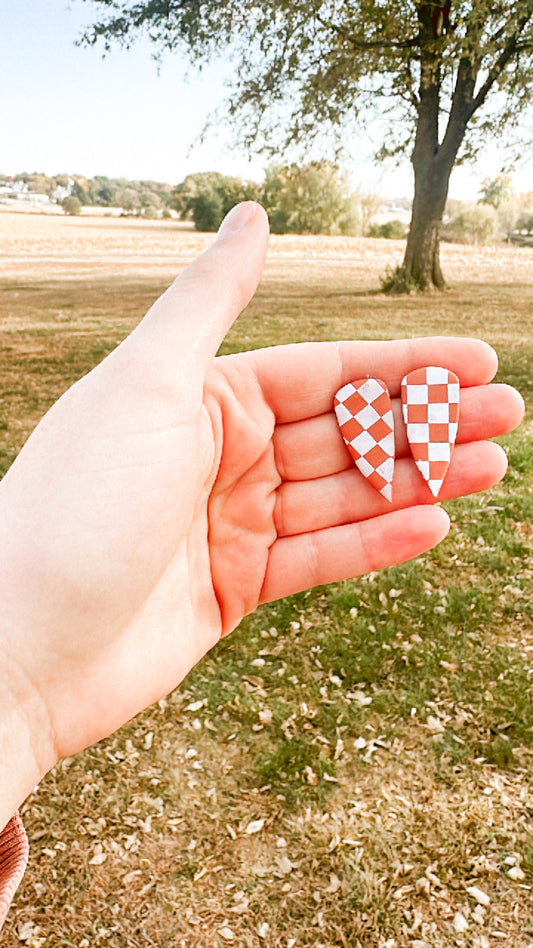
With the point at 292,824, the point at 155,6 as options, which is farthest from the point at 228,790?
A: the point at 155,6

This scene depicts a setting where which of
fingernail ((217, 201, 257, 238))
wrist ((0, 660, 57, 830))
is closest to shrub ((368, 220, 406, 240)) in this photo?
fingernail ((217, 201, 257, 238))

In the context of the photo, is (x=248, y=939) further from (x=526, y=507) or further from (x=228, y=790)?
(x=526, y=507)

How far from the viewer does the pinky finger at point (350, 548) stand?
2439 millimetres

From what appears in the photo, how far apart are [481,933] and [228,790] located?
40.2 inches

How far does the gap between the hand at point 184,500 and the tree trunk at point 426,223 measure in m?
12.4

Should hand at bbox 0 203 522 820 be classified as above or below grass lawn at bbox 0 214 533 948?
above

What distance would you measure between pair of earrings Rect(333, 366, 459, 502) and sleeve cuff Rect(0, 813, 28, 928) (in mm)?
1486

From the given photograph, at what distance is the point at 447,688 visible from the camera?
3.36m

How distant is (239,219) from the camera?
211 centimetres

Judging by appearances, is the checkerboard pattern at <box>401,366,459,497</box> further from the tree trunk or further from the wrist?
the tree trunk

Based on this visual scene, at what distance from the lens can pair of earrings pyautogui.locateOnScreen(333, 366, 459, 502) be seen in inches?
99.1

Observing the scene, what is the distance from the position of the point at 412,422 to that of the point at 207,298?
0.94m

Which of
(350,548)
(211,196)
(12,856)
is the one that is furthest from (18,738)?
(211,196)

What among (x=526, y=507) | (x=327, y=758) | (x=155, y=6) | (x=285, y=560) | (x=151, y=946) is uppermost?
(x=155, y=6)
